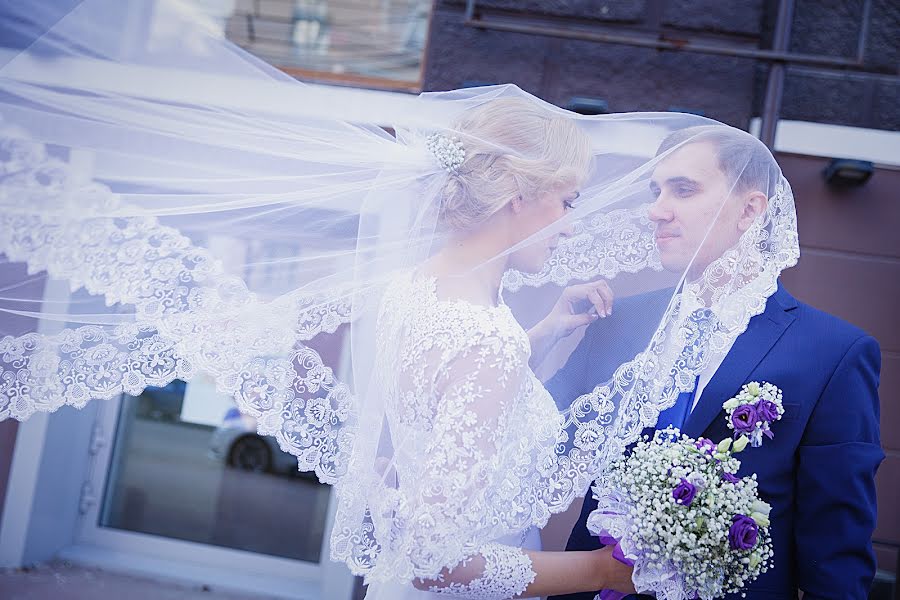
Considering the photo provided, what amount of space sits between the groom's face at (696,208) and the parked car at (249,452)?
3659 millimetres

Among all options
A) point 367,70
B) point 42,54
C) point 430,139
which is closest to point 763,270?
point 430,139

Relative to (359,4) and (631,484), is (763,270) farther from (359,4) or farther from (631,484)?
(359,4)

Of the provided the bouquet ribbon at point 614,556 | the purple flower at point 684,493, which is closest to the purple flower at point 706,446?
the purple flower at point 684,493

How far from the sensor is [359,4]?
4562 mm

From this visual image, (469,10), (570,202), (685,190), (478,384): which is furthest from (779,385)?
(469,10)

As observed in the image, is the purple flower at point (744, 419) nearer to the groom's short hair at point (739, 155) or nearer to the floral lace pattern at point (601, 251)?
the floral lace pattern at point (601, 251)

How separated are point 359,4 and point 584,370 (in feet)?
10.7

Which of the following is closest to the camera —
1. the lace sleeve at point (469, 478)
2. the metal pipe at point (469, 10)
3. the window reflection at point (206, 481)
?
the lace sleeve at point (469, 478)

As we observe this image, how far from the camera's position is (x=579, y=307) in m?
2.09

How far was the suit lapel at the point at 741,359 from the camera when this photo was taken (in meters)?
1.99

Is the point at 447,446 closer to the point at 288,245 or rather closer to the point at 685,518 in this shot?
the point at 685,518

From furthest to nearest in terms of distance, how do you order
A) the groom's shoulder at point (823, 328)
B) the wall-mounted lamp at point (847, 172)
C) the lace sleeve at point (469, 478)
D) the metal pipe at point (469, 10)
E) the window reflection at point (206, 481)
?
1. the window reflection at point (206, 481)
2. the metal pipe at point (469, 10)
3. the wall-mounted lamp at point (847, 172)
4. the groom's shoulder at point (823, 328)
5. the lace sleeve at point (469, 478)

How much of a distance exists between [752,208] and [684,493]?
736mm

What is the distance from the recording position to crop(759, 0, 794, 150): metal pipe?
12.9 feet
